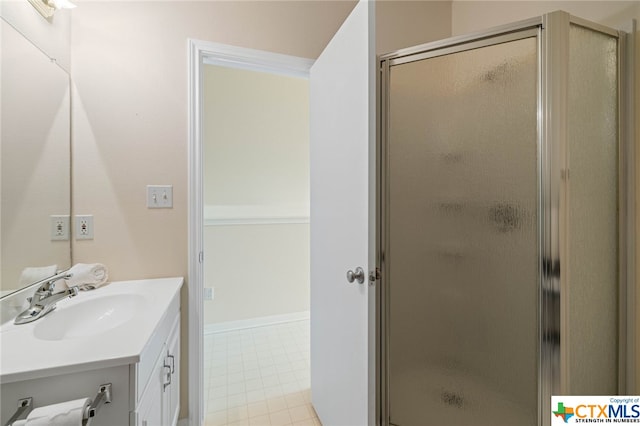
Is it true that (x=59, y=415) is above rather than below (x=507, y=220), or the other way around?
below

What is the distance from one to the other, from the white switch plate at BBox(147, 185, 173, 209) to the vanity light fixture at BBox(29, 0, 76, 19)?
2.60ft

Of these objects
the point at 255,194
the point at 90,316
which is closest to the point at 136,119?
the point at 90,316

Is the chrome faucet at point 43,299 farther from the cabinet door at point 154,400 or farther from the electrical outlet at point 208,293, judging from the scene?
the electrical outlet at point 208,293

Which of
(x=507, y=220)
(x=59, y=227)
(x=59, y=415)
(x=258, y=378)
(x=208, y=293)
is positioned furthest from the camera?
(x=208, y=293)

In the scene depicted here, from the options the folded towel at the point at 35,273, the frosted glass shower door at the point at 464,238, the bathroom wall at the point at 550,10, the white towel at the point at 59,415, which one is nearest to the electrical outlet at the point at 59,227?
the folded towel at the point at 35,273

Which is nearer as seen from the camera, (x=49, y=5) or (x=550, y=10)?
(x=49, y=5)

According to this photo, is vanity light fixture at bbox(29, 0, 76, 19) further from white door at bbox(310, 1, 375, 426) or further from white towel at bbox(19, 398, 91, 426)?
white towel at bbox(19, 398, 91, 426)

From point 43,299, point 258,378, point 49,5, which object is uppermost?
point 49,5

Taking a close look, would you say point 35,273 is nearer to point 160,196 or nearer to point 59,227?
point 59,227

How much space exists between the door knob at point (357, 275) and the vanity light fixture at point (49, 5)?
166 cm

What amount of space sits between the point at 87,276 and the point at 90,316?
0.21 metres

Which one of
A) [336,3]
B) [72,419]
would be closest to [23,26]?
[72,419]

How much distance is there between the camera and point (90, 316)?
3.65 ft

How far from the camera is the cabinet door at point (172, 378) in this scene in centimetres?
111
